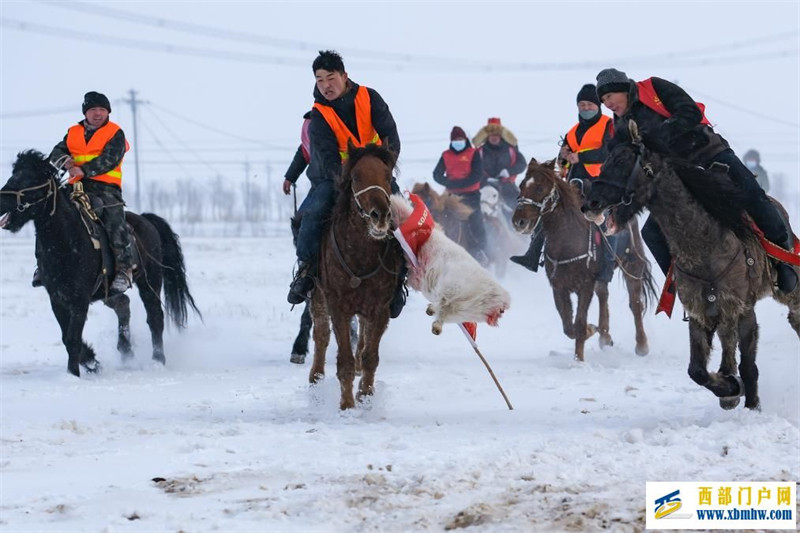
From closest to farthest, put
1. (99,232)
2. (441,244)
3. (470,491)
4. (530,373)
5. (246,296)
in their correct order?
1. (470,491)
2. (441,244)
3. (530,373)
4. (99,232)
5. (246,296)

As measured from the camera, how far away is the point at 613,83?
738cm

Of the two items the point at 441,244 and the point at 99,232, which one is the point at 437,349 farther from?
the point at 441,244

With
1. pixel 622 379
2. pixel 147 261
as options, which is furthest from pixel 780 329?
pixel 147 261

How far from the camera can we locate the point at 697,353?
23.5ft

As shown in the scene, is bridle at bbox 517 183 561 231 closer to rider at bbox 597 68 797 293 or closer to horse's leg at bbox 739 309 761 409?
rider at bbox 597 68 797 293

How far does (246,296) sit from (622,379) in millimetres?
12642

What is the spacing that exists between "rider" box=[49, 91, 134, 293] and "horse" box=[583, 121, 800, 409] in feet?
19.8

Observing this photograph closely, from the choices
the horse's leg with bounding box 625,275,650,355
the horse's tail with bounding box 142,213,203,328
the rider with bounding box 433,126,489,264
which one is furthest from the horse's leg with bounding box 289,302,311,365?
the rider with bounding box 433,126,489,264

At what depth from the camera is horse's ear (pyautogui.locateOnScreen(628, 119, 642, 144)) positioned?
6.90m

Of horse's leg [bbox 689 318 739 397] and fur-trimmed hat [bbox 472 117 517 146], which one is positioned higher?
fur-trimmed hat [bbox 472 117 517 146]

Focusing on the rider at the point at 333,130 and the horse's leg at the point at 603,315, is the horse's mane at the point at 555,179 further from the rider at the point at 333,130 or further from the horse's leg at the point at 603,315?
the rider at the point at 333,130

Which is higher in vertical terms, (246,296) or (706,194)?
(706,194)

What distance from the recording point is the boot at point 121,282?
11.2 m

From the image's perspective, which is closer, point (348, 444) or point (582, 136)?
point (348, 444)
